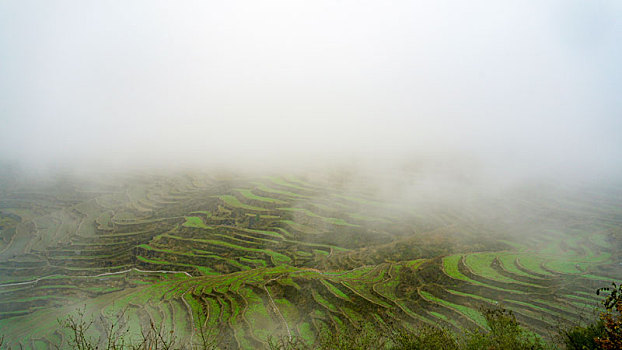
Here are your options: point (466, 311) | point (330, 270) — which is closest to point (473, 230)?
point (466, 311)

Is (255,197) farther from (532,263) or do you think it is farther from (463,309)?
(532,263)

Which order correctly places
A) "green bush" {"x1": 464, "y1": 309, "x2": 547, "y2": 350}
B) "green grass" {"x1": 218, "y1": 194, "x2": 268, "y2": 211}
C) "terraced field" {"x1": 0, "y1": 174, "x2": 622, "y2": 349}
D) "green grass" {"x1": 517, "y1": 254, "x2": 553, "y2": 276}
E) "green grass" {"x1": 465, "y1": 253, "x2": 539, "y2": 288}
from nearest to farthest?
"green bush" {"x1": 464, "y1": 309, "x2": 547, "y2": 350}, "terraced field" {"x1": 0, "y1": 174, "x2": 622, "y2": 349}, "green grass" {"x1": 465, "y1": 253, "x2": 539, "y2": 288}, "green grass" {"x1": 517, "y1": 254, "x2": 553, "y2": 276}, "green grass" {"x1": 218, "y1": 194, "x2": 268, "y2": 211}

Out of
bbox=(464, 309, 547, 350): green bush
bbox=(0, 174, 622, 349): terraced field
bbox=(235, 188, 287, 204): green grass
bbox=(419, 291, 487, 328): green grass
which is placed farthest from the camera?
bbox=(235, 188, 287, 204): green grass

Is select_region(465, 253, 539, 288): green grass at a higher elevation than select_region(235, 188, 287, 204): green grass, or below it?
below

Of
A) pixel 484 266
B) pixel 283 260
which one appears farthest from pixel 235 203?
pixel 484 266

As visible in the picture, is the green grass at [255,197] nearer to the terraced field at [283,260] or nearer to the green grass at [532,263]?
the terraced field at [283,260]

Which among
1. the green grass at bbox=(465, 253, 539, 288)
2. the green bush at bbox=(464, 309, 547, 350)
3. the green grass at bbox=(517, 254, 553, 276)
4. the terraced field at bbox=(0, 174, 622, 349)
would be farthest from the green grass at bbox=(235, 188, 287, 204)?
the green bush at bbox=(464, 309, 547, 350)

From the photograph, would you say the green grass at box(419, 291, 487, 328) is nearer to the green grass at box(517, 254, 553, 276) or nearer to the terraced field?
the terraced field

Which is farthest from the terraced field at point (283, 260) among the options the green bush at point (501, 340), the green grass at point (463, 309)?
the green bush at point (501, 340)

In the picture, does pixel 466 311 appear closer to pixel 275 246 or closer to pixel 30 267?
pixel 275 246

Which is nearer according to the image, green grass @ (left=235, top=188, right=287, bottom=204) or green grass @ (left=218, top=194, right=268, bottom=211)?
green grass @ (left=218, top=194, right=268, bottom=211)
